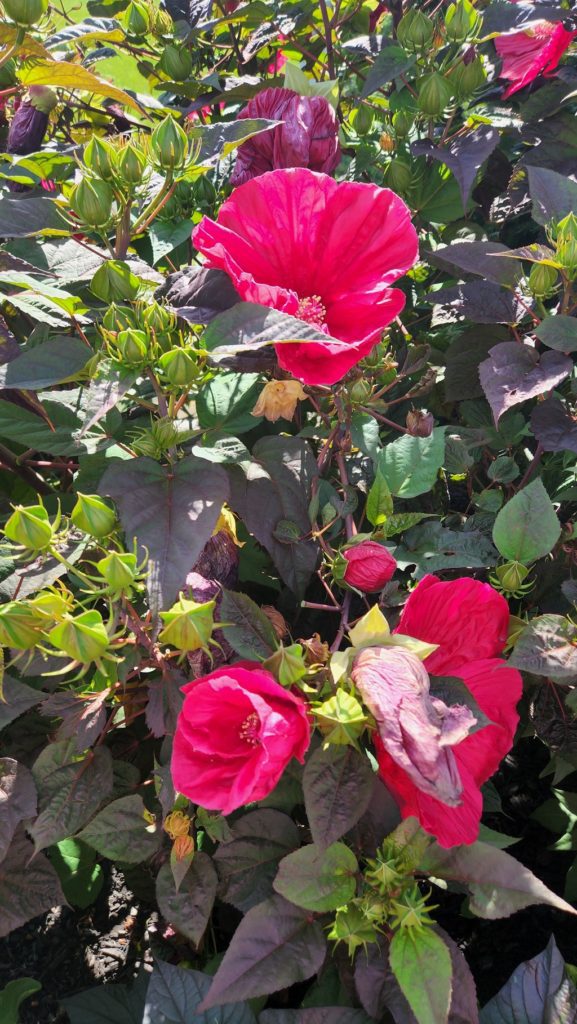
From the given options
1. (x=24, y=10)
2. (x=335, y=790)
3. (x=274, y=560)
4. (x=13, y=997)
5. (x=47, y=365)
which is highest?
(x=24, y=10)

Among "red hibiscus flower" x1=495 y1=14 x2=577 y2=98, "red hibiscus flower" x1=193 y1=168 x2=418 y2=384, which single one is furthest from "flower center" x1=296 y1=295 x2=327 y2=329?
"red hibiscus flower" x1=495 y1=14 x2=577 y2=98

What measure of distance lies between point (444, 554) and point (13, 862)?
2.16ft

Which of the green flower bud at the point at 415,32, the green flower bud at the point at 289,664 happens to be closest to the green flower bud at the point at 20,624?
the green flower bud at the point at 289,664

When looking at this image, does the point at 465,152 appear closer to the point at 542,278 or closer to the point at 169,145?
the point at 542,278

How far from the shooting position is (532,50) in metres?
1.33

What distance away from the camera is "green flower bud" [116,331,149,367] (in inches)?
29.0

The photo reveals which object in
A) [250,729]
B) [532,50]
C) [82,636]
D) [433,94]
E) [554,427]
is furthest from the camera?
[532,50]

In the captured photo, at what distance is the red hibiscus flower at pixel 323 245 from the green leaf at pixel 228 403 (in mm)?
98

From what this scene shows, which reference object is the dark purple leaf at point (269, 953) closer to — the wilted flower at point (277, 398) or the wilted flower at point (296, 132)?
the wilted flower at point (277, 398)

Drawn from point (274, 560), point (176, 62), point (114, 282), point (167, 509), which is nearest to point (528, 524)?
point (274, 560)

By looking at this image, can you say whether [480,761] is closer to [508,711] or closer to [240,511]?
[508,711]

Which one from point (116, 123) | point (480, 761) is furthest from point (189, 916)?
point (116, 123)

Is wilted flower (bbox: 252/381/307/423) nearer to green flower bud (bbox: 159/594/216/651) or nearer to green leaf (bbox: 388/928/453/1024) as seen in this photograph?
green flower bud (bbox: 159/594/216/651)

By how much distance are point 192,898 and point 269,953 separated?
0.12 meters
